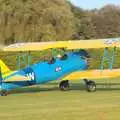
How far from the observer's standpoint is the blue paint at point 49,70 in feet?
70.5

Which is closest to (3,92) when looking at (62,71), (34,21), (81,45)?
(62,71)

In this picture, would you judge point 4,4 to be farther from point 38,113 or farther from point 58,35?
point 38,113

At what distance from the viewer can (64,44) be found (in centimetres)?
Result: 2378

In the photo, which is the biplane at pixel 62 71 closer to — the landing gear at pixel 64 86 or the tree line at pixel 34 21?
the landing gear at pixel 64 86

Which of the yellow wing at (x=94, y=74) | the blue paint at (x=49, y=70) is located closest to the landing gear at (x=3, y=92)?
the blue paint at (x=49, y=70)

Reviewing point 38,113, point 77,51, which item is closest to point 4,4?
point 77,51

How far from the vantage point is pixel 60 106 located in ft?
56.3

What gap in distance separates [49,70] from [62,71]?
2.20 ft

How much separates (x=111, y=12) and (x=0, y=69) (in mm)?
84054

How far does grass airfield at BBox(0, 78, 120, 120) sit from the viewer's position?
1448 centimetres

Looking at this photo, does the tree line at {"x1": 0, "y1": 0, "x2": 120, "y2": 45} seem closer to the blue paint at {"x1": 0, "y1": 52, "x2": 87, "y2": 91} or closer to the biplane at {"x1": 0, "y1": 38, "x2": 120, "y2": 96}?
the biplane at {"x1": 0, "y1": 38, "x2": 120, "y2": 96}

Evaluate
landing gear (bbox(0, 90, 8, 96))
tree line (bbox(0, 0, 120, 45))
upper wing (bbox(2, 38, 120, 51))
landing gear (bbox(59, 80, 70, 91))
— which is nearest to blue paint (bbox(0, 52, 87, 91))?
landing gear (bbox(0, 90, 8, 96))

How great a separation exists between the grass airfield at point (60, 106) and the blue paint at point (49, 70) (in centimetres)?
51

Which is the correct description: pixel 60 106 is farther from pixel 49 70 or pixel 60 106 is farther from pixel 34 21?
pixel 34 21
